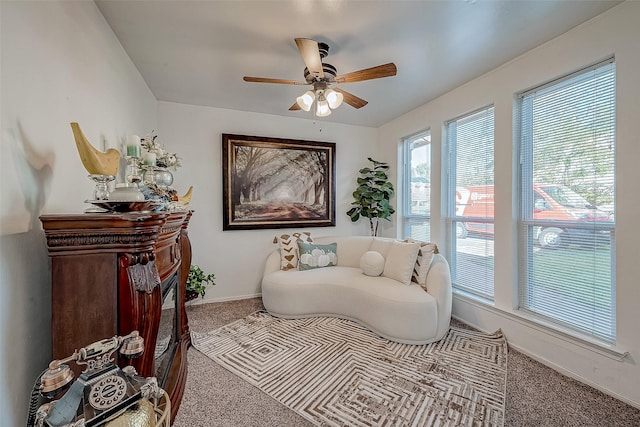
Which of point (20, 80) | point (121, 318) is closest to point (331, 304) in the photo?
point (121, 318)

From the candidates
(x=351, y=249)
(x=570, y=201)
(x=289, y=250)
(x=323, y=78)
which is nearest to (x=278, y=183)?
(x=289, y=250)

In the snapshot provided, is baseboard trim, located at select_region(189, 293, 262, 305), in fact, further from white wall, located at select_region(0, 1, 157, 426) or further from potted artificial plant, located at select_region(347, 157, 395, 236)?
white wall, located at select_region(0, 1, 157, 426)

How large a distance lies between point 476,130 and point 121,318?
137 inches

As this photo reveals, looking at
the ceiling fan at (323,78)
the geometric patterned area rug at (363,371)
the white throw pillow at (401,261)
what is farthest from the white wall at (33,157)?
the white throw pillow at (401,261)

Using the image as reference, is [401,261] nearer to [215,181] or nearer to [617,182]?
[617,182]

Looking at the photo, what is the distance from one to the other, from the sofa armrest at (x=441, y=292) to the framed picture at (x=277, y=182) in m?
2.00

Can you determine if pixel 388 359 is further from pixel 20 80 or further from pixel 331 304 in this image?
pixel 20 80

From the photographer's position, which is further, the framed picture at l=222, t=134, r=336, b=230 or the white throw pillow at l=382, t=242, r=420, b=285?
the framed picture at l=222, t=134, r=336, b=230

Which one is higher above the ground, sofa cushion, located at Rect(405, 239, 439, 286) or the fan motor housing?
the fan motor housing

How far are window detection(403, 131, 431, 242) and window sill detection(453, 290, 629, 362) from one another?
110 cm

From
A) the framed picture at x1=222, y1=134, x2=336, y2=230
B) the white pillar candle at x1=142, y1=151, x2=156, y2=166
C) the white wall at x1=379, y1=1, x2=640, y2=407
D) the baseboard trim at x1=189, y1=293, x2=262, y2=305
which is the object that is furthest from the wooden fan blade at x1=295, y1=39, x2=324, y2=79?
the baseboard trim at x1=189, y1=293, x2=262, y2=305

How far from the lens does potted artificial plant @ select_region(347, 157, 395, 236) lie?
4250 mm

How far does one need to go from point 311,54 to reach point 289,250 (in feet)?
7.77

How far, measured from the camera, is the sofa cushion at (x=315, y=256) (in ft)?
11.5
